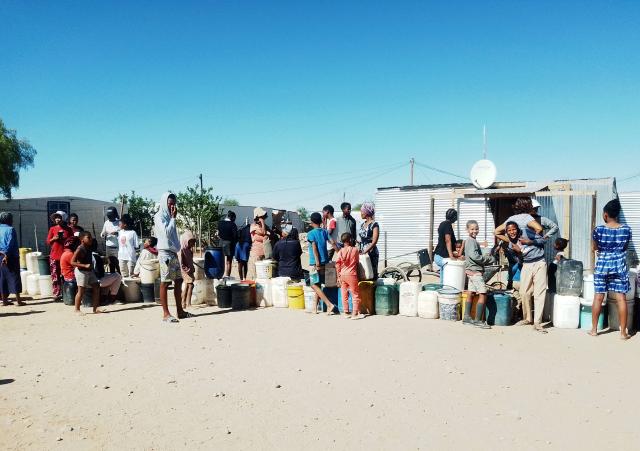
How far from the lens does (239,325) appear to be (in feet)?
23.8

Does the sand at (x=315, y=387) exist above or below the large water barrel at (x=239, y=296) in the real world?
below

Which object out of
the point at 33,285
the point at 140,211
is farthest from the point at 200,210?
the point at 33,285

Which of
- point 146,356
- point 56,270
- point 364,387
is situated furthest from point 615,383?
point 56,270

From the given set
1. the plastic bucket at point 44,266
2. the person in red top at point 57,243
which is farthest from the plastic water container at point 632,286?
the plastic bucket at point 44,266

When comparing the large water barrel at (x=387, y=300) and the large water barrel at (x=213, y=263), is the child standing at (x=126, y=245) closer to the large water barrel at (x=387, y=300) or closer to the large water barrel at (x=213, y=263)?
the large water barrel at (x=213, y=263)

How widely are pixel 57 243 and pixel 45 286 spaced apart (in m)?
1.62

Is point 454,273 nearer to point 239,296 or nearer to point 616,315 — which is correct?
point 616,315

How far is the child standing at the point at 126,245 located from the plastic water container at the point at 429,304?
615cm

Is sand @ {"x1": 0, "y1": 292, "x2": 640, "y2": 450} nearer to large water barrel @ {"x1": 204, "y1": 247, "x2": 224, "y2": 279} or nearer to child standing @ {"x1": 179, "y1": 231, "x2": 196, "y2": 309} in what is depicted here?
child standing @ {"x1": 179, "y1": 231, "x2": 196, "y2": 309}

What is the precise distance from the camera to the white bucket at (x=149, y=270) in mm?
8977

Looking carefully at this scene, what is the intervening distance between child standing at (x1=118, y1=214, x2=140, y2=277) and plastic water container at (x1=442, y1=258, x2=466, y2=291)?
6.48 meters

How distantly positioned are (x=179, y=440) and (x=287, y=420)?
889 mm

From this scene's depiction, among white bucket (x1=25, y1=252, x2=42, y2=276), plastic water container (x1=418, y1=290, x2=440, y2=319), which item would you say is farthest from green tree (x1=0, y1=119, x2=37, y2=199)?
plastic water container (x1=418, y1=290, x2=440, y2=319)

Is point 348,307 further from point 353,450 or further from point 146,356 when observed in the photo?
point 353,450
